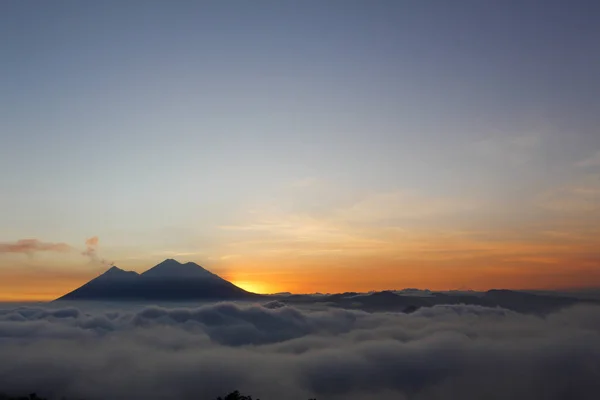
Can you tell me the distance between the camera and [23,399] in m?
199

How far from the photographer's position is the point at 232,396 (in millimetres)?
132375

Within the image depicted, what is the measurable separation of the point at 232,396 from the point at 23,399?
118447 millimetres

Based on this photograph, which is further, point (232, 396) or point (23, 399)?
point (23, 399)
